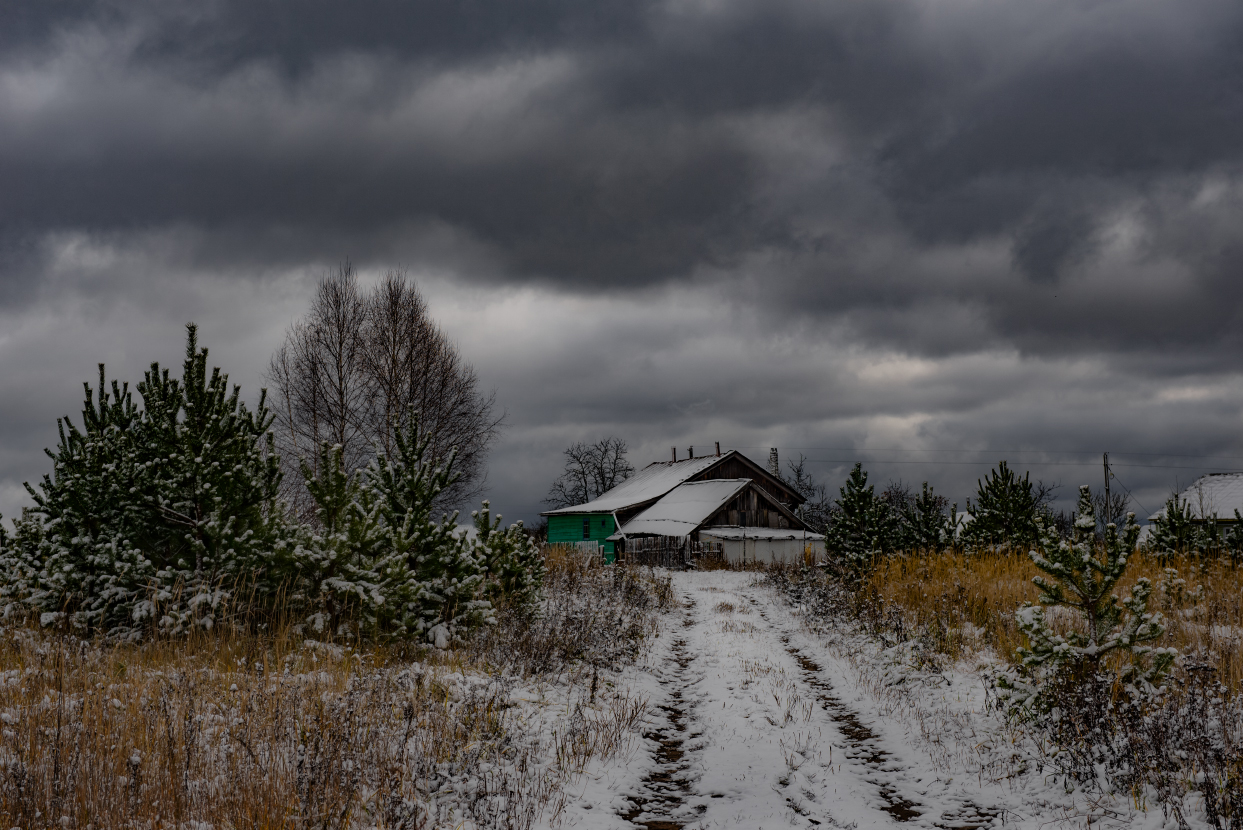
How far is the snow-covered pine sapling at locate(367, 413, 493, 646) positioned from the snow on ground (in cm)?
241

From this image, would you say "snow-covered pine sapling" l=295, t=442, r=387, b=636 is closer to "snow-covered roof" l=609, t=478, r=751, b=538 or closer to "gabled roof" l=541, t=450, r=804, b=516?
"snow-covered roof" l=609, t=478, r=751, b=538

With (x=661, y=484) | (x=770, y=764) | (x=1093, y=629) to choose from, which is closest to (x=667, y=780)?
(x=770, y=764)

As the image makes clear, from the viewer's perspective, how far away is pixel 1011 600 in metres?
10.3

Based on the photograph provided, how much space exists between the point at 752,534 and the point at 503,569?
29788 mm

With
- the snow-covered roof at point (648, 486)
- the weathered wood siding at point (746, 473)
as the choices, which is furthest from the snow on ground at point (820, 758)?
the weathered wood siding at point (746, 473)

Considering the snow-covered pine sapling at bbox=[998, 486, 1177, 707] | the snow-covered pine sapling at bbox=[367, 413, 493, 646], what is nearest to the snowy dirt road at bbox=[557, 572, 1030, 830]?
the snow-covered pine sapling at bbox=[998, 486, 1177, 707]

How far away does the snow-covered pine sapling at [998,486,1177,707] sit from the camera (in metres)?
5.94

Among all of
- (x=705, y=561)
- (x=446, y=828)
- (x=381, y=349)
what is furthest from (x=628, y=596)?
(x=705, y=561)

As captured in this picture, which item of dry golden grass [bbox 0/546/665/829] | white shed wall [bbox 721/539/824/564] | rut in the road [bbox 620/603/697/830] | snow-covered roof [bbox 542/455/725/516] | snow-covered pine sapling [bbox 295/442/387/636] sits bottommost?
white shed wall [bbox 721/539/824/564]

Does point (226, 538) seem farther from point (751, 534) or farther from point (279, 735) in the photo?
point (751, 534)

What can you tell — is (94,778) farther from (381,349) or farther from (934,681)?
(381,349)

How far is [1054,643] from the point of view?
245 inches

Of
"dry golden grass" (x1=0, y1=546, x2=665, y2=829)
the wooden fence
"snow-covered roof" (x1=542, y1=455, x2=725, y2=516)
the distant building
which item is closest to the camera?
"dry golden grass" (x1=0, y1=546, x2=665, y2=829)

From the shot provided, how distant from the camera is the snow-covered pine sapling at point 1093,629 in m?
5.94
